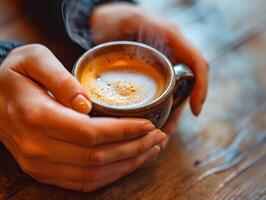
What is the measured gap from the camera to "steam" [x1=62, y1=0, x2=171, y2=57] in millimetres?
905

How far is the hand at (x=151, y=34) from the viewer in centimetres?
84

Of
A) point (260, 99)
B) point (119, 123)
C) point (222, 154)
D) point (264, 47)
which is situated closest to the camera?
point (119, 123)

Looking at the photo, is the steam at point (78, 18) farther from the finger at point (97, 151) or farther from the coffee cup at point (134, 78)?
the finger at point (97, 151)

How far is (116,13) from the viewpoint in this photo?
37.6 inches

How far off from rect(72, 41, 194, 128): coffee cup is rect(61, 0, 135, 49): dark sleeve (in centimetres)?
17

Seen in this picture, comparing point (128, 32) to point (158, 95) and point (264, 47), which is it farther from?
point (264, 47)

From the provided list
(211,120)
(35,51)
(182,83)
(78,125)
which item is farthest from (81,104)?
(211,120)

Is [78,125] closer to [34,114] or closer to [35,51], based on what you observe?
[34,114]

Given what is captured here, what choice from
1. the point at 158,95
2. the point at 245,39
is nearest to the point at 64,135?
the point at 158,95

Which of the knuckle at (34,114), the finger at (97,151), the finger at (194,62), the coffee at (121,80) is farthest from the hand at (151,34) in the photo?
the knuckle at (34,114)

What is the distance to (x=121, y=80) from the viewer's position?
756mm

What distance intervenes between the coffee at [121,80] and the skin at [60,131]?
66mm

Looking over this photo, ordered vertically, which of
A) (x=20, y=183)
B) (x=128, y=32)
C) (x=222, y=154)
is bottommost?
(x=20, y=183)

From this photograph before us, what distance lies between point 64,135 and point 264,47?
0.65 meters
